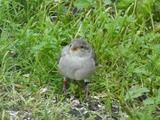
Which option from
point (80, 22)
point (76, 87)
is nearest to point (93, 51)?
point (76, 87)

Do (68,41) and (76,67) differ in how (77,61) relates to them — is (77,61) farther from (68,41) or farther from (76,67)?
(68,41)

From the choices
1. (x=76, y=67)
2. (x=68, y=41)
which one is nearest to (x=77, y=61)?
(x=76, y=67)

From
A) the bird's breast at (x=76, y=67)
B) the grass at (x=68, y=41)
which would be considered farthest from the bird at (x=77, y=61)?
the grass at (x=68, y=41)

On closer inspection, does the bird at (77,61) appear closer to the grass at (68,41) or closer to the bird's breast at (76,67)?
the bird's breast at (76,67)

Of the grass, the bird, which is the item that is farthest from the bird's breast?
the grass

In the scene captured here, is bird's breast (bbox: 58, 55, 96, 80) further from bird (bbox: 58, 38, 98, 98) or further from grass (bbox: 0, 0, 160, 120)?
grass (bbox: 0, 0, 160, 120)
